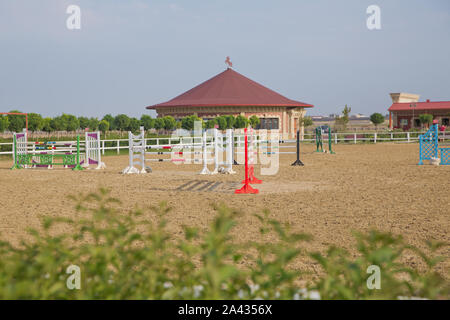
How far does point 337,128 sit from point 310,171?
153 ft

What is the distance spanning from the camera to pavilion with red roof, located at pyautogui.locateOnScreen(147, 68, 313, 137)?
155 feet

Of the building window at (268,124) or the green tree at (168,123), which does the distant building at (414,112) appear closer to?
the building window at (268,124)

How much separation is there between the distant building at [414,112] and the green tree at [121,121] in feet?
124

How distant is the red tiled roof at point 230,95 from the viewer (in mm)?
47906

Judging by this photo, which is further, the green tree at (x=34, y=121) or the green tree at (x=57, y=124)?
the green tree at (x=57, y=124)

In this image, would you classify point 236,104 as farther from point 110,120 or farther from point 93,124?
point 93,124

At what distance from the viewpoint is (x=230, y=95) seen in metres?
50.1

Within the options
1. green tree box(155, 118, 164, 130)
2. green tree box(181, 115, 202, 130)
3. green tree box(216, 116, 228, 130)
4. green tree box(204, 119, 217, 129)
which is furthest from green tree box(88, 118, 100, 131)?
green tree box(216, 116, 228, 130)

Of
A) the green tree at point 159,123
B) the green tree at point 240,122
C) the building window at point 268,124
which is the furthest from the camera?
the building window at point 268,124

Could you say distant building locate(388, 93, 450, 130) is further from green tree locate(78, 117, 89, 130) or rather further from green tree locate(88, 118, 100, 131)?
green tree locate(78, 117, 89, 130)

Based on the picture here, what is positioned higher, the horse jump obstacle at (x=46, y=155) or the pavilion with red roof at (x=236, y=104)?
the pavilion with red roof at (x=236, y=104)

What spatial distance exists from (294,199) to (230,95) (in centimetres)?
4122

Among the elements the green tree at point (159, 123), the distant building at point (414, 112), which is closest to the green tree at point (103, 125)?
the green tree at point (159, 123)
